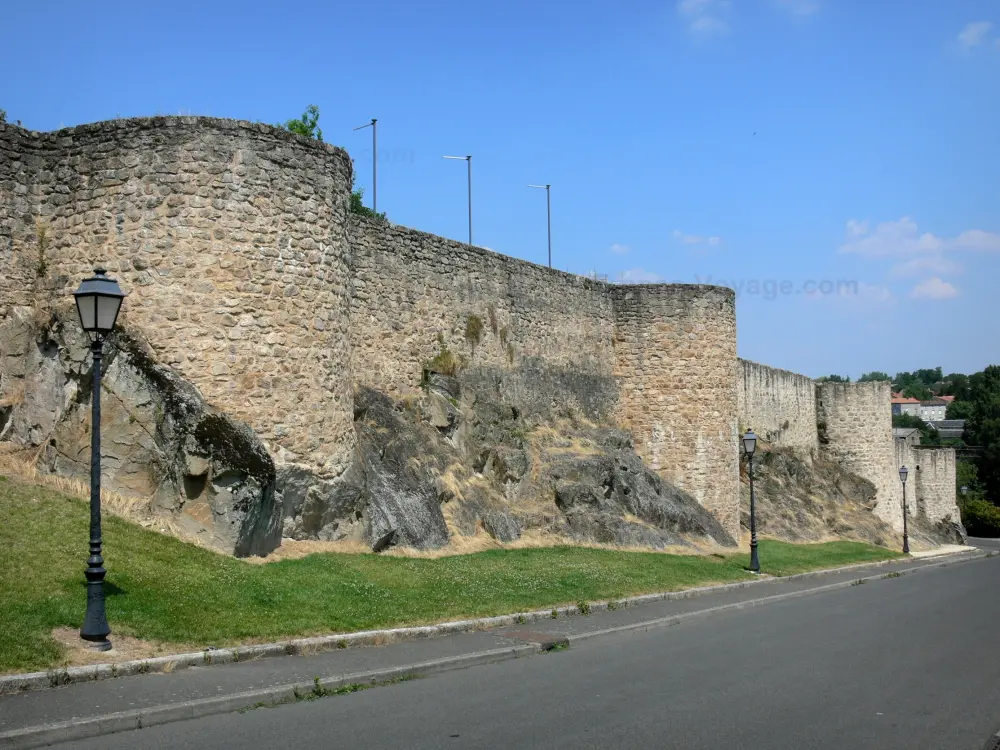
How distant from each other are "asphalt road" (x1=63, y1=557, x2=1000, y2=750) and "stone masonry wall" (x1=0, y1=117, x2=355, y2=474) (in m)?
6.20

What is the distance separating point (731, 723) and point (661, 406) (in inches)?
782

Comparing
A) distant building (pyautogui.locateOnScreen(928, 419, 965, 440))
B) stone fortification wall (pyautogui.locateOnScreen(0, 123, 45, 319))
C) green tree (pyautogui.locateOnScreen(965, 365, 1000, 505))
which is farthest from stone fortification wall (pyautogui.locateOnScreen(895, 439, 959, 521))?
distant building (pyautogui.locateOnScreen(928, 419, 965, 440))

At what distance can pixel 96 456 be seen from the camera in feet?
31.7

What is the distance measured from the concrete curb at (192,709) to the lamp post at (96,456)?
5.26 feet

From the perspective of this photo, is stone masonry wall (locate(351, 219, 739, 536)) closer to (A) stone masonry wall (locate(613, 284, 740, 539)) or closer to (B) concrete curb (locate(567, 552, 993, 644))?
(A) stone masonry wall (locate(613, 284, 740, 539))

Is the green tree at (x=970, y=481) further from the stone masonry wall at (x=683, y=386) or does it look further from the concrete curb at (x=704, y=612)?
the concrete curb at (x=704, y=612)

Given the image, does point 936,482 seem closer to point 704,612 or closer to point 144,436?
point 704,612

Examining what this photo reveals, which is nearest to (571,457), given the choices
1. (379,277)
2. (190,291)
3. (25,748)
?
(379,277)

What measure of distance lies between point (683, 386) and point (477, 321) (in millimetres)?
7963

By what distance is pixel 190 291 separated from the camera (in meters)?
14.2

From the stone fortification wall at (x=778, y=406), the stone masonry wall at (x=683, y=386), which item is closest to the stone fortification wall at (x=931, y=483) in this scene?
the stone fortification wall at (x=778, y=406)

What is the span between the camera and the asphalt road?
298 inches

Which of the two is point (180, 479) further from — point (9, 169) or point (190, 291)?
point (9, 169)

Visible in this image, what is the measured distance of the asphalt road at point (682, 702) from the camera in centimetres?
758
